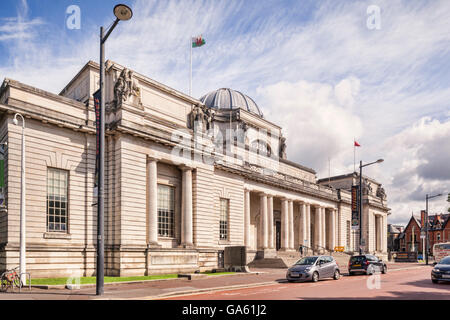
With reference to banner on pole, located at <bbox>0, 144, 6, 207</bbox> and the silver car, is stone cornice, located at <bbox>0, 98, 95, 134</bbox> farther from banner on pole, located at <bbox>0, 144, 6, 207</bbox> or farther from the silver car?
the silver car

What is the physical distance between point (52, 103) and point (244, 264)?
17453mm

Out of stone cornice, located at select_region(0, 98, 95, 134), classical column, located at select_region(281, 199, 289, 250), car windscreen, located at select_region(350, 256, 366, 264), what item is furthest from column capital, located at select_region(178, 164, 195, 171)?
classical column, located at select_region(281, 199, 289, 250)

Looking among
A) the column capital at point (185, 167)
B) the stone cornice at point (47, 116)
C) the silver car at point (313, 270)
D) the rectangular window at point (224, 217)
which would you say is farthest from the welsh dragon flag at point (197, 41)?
the silver car at point (313, 270)

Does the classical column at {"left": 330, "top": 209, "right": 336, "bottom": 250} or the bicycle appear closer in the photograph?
the bicycle

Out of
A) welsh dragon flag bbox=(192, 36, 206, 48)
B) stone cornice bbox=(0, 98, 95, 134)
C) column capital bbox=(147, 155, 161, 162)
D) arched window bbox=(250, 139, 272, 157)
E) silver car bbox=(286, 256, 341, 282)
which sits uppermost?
welsh dragon flag bbox=(192, 36, 206, 48)

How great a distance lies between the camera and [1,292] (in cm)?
1820

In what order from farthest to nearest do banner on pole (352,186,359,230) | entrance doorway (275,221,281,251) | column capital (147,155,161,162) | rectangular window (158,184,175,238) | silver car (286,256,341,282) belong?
entrance doorway (275,221,281,251) → banner on pole (352,186,359,230) → rectangular window (158,184,175,238) → column capital (147,155,161,162) → silver car (286,256,341,282)

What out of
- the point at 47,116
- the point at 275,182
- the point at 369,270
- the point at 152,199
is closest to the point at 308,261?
the point at 369,270

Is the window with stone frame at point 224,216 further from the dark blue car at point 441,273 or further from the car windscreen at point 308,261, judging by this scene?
the dark blue car at point 441,273

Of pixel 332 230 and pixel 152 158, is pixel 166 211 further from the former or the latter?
pixel 332 230

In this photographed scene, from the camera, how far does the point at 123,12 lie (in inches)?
612

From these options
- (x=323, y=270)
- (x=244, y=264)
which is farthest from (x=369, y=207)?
(x=323, y=270)

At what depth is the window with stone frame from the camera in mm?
38594

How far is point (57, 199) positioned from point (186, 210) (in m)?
9.66
